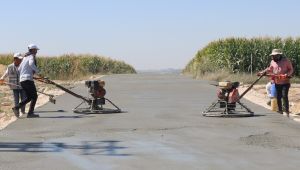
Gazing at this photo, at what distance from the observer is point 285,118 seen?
48.6 feet

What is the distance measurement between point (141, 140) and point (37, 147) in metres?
1.89

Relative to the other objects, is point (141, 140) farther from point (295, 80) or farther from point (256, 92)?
point (295, 80)

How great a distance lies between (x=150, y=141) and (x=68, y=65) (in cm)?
4752

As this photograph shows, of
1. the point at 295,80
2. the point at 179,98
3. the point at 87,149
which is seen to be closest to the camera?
the point at 87,149

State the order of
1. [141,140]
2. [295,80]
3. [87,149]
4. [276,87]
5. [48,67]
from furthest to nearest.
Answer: [48,67], [295,80], [276,87], [141,140], [87,149]

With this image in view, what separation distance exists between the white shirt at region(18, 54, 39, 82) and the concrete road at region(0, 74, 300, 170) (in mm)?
1060

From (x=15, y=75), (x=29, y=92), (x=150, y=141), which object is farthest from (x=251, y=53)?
(x=150, y=141)

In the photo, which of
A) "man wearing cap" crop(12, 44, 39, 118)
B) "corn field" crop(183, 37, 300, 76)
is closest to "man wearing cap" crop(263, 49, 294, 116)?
"man wearing cap" crop(12, 44, 39, 118)

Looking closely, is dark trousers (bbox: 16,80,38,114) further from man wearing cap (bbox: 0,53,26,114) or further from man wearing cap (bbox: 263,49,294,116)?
man wearing cap (bbox: 263,49,294,116)

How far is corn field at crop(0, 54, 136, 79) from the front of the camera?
54744 millimetres

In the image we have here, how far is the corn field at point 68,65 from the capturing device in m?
54.7

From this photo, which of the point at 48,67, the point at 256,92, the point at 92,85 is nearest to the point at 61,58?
the point at 48,67

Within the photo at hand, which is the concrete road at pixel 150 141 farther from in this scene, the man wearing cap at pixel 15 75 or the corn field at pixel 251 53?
the corn field at pixel 251 53

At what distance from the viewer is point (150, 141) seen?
11.1 metres
